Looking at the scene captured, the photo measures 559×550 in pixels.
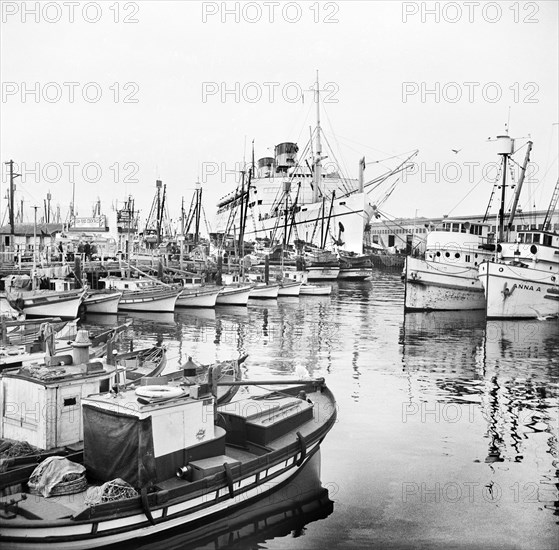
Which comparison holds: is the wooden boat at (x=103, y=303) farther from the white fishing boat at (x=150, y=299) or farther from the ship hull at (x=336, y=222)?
the ship hull at (x=336, y=222)

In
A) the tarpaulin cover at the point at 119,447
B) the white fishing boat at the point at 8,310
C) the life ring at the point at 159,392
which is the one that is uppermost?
the life ring at the point at 159,392

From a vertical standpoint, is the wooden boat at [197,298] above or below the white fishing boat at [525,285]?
below

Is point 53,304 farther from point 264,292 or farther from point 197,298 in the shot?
point 264,292

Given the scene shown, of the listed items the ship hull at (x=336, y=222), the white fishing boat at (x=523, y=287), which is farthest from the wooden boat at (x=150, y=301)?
the ship hull at (x=336, y=222)

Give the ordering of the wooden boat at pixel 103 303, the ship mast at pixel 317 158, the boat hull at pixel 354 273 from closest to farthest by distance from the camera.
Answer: the wooden boat at pixel 103 303
the boat hull at pixel 354 273
the ship mast at pixel 317 158

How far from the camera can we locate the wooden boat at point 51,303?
4175 cm

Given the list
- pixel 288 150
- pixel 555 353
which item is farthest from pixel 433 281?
pixel 288 150

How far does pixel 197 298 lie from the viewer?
170 ft

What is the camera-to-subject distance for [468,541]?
474 inches

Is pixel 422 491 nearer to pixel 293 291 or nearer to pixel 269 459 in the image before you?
pixel 269 459

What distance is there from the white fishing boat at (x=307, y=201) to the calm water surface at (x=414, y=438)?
54275mm

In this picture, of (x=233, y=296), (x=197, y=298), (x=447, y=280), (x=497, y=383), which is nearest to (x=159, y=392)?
(x=497, y=383)

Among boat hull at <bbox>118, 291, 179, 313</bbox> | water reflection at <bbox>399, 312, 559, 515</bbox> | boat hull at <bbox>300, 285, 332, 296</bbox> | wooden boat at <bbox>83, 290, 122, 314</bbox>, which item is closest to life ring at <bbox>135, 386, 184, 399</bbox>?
water reflection at <bbox>399, 312, 559, 515</bbox>

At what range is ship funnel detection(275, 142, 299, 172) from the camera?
124812mm
